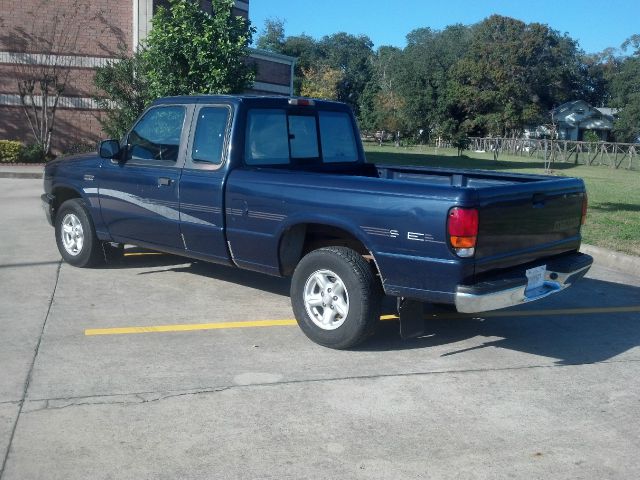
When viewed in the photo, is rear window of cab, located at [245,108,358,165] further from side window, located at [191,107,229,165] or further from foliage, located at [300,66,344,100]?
foliage, located at [300,66,344,100]

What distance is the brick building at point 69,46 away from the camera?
23.0m

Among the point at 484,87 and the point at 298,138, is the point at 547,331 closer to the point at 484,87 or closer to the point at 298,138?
the point at 298,138

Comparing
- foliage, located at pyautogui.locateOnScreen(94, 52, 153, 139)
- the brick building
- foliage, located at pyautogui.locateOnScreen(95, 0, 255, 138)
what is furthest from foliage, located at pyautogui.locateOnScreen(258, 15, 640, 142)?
foliage, located at pyautogui.locateOnScreen(95, 0, 255, 138)

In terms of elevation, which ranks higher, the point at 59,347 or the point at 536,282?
the point at 536,282

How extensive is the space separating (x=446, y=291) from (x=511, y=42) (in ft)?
229

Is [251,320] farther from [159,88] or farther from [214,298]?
[159,88]

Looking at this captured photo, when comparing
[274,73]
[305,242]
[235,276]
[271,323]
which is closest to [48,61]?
[274,73]

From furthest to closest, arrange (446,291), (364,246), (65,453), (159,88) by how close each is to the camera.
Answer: (159,88) → (364,246) → (446,291) → (65,453)

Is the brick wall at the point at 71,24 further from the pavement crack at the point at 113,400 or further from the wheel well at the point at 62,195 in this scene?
the pavement crack at the point at 113,400

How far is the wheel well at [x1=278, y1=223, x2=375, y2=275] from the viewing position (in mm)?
6383

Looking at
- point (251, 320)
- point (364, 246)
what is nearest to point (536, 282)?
point (364, 246)

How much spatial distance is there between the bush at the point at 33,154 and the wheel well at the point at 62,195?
14.9m

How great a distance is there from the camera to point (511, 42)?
70438mm

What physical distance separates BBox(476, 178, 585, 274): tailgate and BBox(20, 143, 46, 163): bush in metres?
19.7
